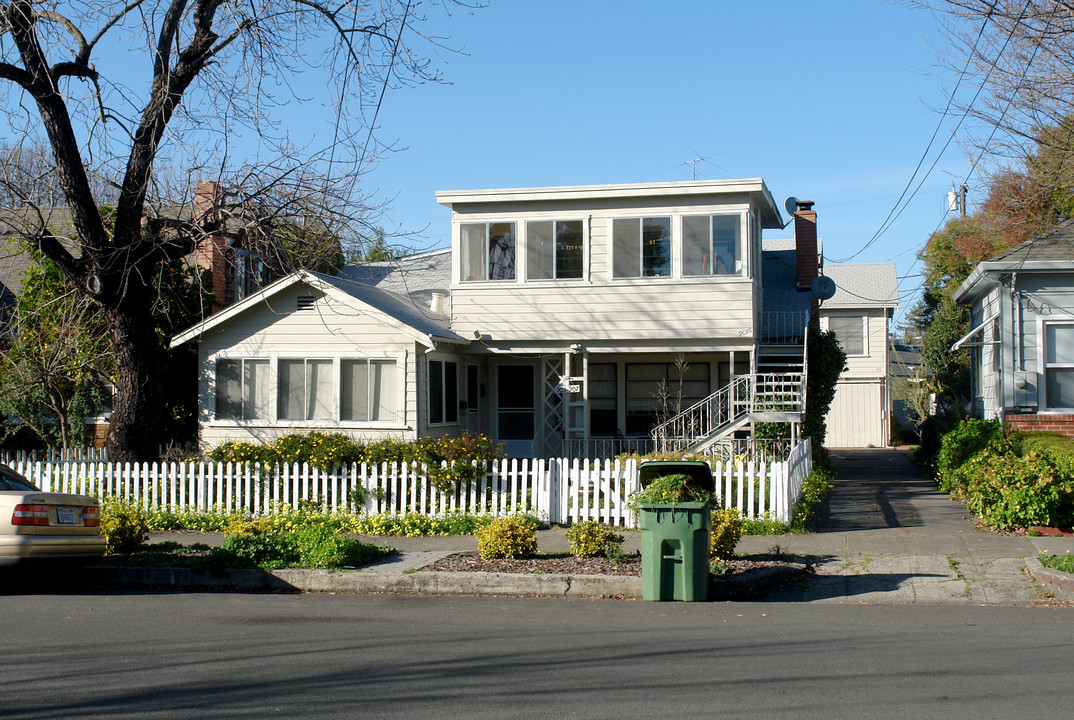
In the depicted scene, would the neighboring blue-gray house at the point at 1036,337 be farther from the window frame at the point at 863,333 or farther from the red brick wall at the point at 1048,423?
the window frame at the point at 863,333

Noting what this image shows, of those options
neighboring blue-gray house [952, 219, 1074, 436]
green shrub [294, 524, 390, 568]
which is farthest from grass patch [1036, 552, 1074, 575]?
green shrub [294, 524, 390, 568]

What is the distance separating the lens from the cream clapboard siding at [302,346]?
58.9ft

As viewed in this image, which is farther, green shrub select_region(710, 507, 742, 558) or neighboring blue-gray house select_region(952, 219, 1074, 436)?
neighboring blue-gray house select_region(952, 219, 1074, 436)

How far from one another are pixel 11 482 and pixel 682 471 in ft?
24.3

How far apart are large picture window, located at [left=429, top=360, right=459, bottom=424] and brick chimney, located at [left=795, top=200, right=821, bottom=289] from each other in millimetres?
8547

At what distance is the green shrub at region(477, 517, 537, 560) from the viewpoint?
1112 centimetres

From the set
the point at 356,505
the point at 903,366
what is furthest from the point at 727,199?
the point at 903,366

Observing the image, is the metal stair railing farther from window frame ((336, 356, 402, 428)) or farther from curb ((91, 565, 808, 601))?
curb ((91, 565, 808, 601))

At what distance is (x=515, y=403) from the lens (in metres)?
22.5

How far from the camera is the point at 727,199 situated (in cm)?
A: 1950

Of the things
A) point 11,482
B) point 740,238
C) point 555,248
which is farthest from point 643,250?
point 11,482

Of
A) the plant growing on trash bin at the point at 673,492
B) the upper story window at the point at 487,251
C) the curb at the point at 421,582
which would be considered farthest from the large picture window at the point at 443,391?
the plant growing on trash bin at the point at 673,492

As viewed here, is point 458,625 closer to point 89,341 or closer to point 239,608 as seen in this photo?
point 239,608

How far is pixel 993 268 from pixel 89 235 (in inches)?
564
